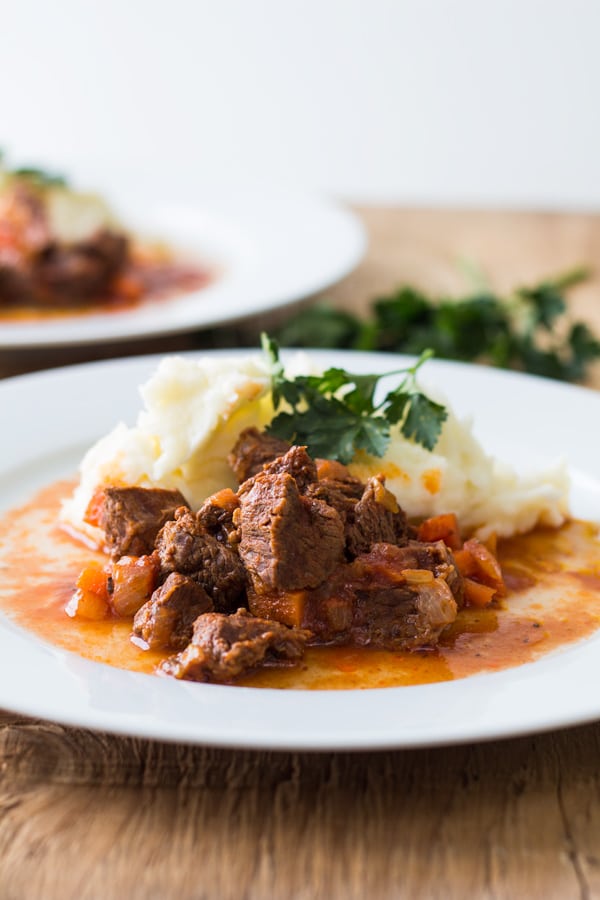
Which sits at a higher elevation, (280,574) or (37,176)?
(37,176)

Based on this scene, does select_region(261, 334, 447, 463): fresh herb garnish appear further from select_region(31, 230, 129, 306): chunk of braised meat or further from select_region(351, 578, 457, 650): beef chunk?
select_region(31, 230, 129, 306): chunk of braised meat

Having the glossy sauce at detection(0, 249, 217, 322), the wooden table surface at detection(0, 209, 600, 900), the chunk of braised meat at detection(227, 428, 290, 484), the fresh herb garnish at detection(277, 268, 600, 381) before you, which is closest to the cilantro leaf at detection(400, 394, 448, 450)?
the chunk of braised meat at detection(227, 428, 290, 484)

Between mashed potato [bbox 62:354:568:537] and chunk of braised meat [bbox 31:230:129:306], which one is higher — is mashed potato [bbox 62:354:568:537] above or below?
below

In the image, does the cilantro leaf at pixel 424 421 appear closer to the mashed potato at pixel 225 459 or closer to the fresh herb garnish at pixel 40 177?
the mashed potato at pixel 225 459

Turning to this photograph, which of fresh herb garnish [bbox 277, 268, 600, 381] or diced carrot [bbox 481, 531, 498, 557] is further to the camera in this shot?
fresh herb garnish [bbox 277, 268, 600, 381]

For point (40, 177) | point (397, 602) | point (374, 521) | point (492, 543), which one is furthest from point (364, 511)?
point (40, 177)

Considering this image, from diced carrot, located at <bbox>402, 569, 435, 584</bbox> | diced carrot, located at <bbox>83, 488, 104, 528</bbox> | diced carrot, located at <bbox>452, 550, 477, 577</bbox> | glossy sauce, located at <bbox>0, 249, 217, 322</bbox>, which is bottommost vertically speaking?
diced carrot, located at <bbox>452, 550, 477, 577</bbox>

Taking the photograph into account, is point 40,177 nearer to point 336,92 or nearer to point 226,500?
point 226,500

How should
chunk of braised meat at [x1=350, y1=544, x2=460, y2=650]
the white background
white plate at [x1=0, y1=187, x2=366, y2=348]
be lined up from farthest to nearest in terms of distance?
the white background < white plate at [x1=0, y1=187, x2=366, y2=348] < chunk of braised meat at [x1=350, y1=544, x2=460, y2=650]
